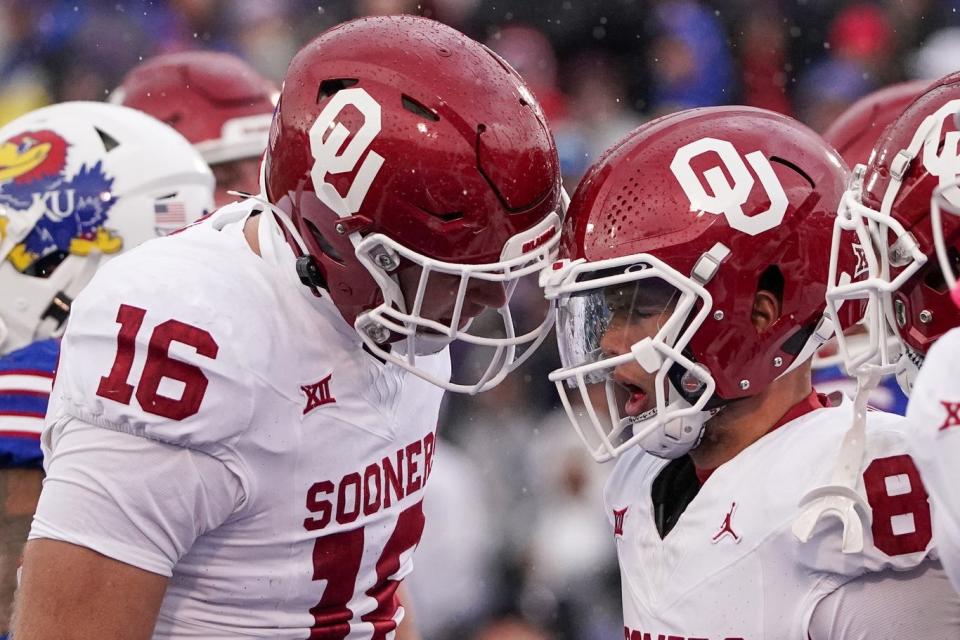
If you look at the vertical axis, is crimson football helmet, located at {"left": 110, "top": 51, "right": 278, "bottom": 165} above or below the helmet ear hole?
above

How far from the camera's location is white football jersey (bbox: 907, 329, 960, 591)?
3.04ft

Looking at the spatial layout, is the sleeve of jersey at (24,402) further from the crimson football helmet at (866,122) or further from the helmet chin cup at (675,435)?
the crimson football helmet at (866,122)

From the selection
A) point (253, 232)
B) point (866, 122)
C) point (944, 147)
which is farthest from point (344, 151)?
point (866, 122)

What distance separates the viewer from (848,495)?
4.11ft

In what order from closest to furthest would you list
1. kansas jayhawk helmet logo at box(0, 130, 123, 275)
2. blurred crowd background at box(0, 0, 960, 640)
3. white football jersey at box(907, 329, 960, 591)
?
white football jersey at box(907, 329, 960, 591) → kansas jayhawk helmet logo at box(0, 130, 123, 275) → blurred crowd background at box(0, 0, 960, 640)

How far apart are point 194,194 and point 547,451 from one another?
1374 mm

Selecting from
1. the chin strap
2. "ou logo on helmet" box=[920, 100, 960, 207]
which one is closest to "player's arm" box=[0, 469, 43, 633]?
the chin strap

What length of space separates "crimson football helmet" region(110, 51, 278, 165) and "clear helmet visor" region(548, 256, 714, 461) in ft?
6.03

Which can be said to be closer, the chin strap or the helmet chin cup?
the chin strap

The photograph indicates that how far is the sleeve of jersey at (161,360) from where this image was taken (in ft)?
4.62

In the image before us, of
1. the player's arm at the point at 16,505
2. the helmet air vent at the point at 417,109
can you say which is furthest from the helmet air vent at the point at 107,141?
the helmet air vent at the point at 417,109

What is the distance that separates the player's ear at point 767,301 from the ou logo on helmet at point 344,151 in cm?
46

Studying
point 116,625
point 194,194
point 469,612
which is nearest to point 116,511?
point 116,625

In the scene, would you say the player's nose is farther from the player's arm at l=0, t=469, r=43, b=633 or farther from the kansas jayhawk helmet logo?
the kansas jayhawk helmet logo
